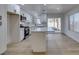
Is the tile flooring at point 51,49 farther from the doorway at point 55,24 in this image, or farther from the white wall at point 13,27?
the doorway at point 55,24

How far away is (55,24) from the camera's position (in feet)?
43.2

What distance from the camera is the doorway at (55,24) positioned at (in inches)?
514

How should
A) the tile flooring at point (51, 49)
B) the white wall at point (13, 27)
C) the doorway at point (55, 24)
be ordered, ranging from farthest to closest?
the doorway at point (55, 24) < the white wall at point (13, 27) < the tile flooring at point (51, 49)

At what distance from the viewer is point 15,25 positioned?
7023mm

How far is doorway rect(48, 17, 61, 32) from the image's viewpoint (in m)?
13.1

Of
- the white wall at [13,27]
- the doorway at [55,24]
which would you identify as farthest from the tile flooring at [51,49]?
the doorway at [55,24]

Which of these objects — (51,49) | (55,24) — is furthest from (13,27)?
(55,24)

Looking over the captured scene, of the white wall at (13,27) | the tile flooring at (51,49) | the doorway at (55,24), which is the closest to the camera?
the tile flooring at (51,49)

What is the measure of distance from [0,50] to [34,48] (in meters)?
1.23

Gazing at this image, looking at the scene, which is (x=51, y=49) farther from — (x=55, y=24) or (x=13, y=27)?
(x=55, y=24)

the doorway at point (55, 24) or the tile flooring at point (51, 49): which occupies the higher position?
the doorway at point (55, 24)
